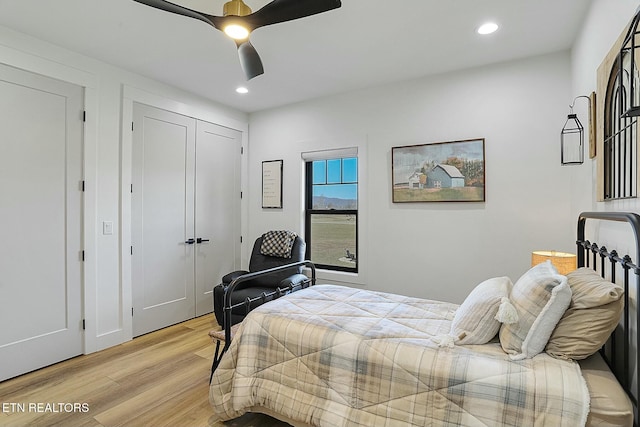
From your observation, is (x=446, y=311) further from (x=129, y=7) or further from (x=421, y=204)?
(x=129, y=7)

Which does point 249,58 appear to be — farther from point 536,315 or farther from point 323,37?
point 536,315

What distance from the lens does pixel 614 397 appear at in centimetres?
119

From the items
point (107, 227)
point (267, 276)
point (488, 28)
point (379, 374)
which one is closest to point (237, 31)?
point (488, 28)

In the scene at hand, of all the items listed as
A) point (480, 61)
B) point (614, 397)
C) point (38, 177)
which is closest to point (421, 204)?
point (480, 61)

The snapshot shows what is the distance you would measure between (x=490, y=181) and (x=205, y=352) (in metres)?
3.13

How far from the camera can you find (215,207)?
4.26m

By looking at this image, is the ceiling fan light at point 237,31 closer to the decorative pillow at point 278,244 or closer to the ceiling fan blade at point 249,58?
the ceiling fan blade at point 249,58

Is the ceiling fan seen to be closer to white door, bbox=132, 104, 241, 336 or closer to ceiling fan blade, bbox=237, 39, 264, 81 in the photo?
ceiling fan blade, bbox=237, 39, 264, 81

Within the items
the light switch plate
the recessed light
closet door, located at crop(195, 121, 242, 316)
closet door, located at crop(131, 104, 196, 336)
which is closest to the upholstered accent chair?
closet door, located at crop(195, 121, 242, 316)

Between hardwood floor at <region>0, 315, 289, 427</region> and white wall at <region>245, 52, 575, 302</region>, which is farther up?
white wall at <region>245, 52, 575, 302</region>

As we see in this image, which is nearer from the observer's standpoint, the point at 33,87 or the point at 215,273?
the point at 33,87

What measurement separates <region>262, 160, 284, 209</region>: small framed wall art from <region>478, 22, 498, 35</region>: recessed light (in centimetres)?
267

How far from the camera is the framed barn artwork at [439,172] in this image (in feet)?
10.3

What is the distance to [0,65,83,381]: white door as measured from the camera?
2551mm
